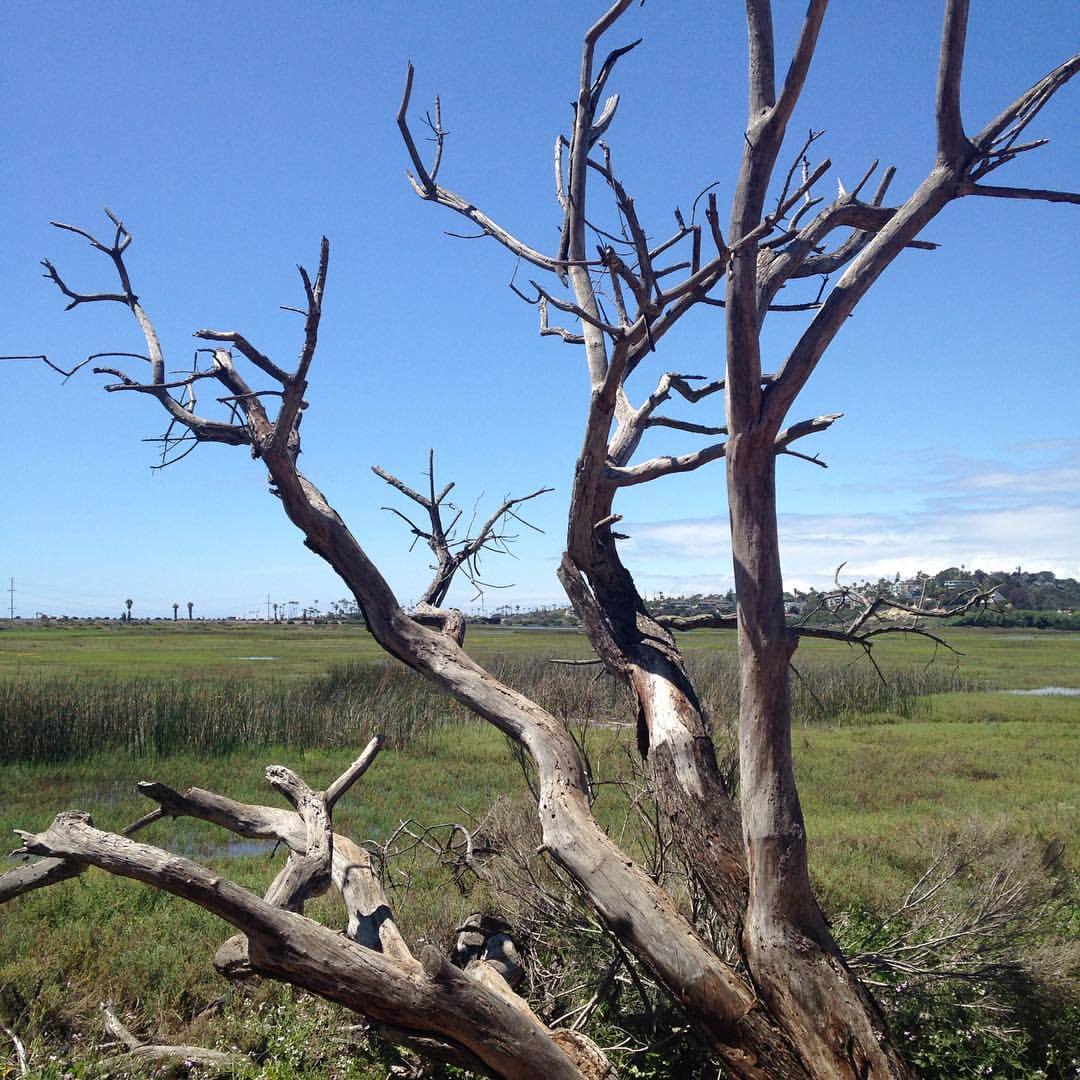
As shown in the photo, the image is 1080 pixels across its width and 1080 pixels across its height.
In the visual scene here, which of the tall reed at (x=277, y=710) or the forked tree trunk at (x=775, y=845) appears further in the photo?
the tall reed at (x=277, y=710)

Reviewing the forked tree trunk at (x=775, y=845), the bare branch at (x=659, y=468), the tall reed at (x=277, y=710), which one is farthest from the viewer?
the tall reed at (x=277, y=710)

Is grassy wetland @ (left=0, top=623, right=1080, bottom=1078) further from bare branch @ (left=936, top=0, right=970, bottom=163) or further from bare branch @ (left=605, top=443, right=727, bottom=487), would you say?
bare branch @ (left=936, top=0, right=970, bottom=163)

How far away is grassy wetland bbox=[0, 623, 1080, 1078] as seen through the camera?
4316 millimetres

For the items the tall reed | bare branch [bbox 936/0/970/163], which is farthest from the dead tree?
the tall reed

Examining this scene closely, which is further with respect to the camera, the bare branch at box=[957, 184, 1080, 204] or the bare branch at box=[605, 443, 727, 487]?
the bare branch at box=[605, 443, 727, 487]

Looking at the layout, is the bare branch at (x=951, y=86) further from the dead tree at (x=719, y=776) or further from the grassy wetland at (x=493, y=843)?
the grassy wetland at (x=493, y=843)

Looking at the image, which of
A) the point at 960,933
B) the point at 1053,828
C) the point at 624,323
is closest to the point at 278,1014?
the point at 960,933

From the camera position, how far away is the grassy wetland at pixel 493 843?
432 centimetres

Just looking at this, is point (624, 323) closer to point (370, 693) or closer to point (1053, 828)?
point (1053, 828)

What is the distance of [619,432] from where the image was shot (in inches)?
185

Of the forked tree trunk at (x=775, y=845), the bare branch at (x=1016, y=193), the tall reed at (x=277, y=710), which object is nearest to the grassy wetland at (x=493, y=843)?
the tall reed at (x=277, y=710)

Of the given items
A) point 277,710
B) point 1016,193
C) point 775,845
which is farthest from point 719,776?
point 277,710

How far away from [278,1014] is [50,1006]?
4.20ft

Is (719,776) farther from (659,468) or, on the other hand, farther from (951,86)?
(951,86)
